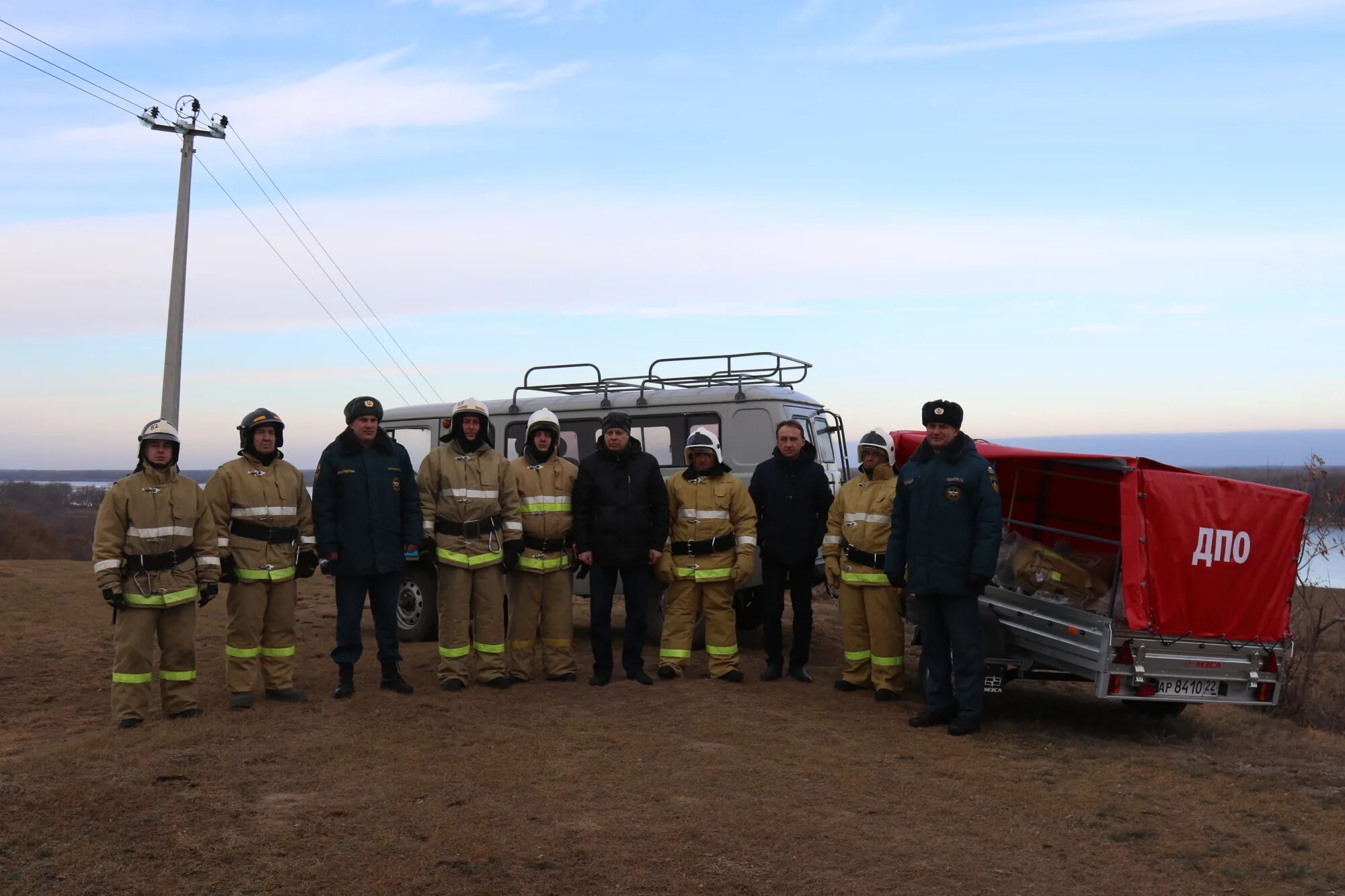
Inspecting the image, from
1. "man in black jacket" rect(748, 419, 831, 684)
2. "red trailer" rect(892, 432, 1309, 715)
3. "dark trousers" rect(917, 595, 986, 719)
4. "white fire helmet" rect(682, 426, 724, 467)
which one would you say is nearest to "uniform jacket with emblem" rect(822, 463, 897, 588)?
"man in black jacket" rect(748, 419, 831, 684)

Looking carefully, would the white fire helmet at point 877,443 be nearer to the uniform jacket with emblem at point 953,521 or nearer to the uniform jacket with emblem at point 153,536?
the uniform jacket with emblem at point 953,521

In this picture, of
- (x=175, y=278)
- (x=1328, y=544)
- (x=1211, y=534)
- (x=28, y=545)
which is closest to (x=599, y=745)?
(x=1211, y=534)

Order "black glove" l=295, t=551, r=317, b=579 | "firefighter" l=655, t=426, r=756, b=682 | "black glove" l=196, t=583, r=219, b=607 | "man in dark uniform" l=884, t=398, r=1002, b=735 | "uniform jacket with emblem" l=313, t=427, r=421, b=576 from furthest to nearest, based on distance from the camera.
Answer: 1. "firefighter" l=655, t=426, r=756, b=682
2. "uniform jacket with emblem" l=313, t=427, r=421, b=576
3. "black glove" l=295, t=551, r=317, b=579
4. "black glove" l=196, t=583, r=219, b=607
5. "man in dark uniform" l=884, t=398, r=1002, b=735

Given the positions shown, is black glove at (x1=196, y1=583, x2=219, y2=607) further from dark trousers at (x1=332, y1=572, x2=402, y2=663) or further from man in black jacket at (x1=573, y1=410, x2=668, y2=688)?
man in black jacket at (x1=573, y1=410, x2=668, y2=688)

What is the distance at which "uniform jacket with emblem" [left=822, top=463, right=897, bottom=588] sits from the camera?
8.67m

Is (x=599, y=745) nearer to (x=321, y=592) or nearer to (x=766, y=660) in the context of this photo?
(x=766, y=660)

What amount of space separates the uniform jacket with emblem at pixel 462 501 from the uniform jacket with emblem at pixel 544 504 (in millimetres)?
178

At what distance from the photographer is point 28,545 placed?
109ft

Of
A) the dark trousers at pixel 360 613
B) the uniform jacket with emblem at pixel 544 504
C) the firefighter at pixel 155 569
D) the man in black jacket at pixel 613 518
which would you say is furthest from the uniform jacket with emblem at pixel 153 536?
the man in black jacket at pixel 613 518

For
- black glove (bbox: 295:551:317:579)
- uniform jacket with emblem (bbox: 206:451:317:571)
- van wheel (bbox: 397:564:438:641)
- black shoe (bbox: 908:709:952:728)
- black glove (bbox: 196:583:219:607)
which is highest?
uniform jacket with emblem (bbox: 206:451:317:571)

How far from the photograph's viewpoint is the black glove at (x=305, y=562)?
8133mm

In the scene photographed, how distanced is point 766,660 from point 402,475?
347 cm

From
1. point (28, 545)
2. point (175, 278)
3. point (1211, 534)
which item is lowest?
point (28, 545)

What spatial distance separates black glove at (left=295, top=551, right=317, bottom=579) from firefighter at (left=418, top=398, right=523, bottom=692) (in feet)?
2.68
